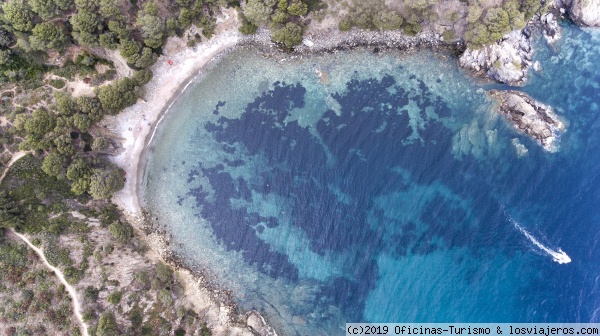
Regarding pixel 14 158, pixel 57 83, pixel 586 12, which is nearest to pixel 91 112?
pixel 57 83

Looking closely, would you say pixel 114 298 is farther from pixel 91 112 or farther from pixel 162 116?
pixel 162 116

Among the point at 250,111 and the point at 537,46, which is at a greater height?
the point at 537,46

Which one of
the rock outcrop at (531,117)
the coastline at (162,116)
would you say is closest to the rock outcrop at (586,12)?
the rock outcrop at (531,117)

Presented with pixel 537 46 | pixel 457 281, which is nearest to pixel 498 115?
pixel 537 46

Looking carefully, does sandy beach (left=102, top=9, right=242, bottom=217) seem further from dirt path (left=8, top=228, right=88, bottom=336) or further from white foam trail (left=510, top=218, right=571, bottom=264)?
white foam trail (left=510, top=218, right=571, bottom=264)

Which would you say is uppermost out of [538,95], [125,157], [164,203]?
[538,95]

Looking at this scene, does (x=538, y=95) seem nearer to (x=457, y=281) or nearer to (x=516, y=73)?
(x=516, y=73)
